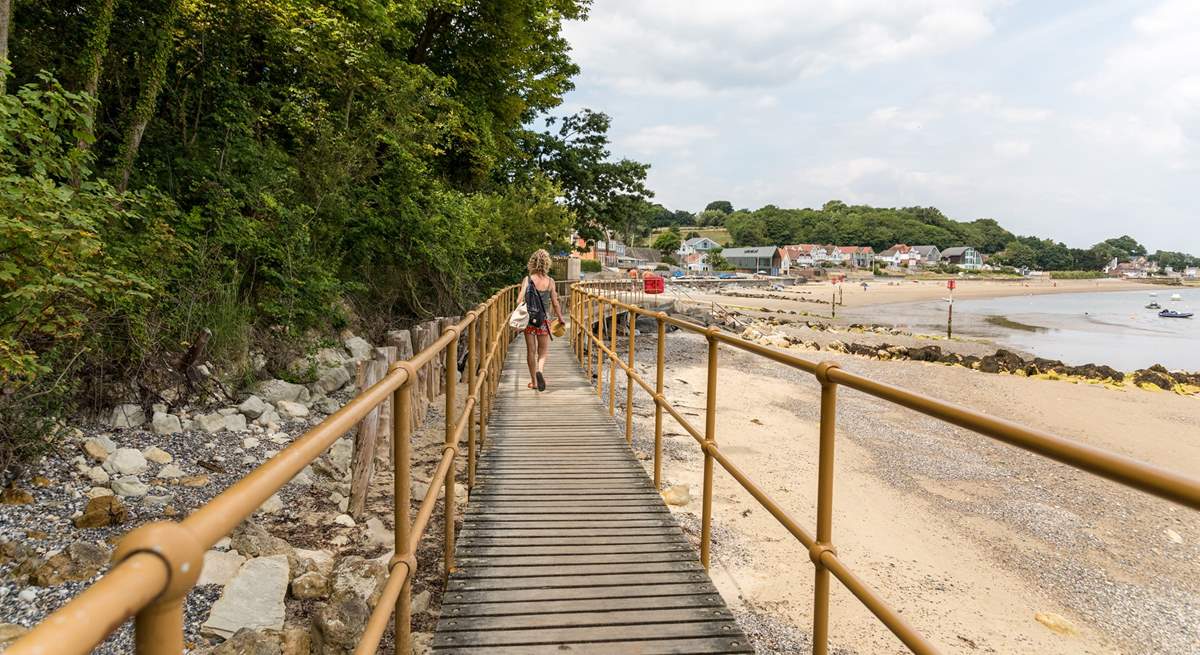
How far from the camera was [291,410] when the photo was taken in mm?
7438

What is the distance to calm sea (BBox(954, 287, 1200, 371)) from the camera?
25.3 metres

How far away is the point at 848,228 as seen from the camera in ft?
466

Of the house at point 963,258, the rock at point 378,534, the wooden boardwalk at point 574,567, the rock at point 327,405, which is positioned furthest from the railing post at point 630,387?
the house at point 963,258

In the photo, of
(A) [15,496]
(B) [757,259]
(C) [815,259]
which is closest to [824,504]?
(A) [15,496]

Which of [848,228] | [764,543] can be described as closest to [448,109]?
[764,543]

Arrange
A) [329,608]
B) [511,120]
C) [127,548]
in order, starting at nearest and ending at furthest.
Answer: [127,548] < [329,608] < [511,120]

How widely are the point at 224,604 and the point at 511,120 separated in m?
16.9

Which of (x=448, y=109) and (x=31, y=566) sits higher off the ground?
(x=448, y=109)

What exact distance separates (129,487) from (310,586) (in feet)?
6.82

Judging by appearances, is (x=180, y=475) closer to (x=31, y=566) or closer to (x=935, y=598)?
(x=31, y=566)

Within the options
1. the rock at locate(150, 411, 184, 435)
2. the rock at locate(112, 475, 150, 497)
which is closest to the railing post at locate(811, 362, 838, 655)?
the rock at locate(112, 475, 150, 497)

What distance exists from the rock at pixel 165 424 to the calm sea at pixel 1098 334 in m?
27.1

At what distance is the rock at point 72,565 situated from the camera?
3.59 meters

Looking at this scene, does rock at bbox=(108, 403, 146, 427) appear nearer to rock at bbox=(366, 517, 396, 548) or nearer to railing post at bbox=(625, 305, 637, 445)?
rock at bbox=(366, 517, 396, 548)
